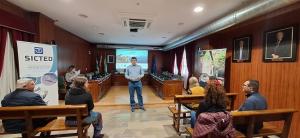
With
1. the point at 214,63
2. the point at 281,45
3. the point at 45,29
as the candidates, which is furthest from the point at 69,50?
the point at 281,45

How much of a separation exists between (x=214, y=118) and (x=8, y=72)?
3517mm

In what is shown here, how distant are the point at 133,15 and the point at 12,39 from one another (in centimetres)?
232

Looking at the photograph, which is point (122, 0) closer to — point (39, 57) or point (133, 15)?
point (133, 15)

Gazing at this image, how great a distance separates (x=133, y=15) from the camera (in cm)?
356

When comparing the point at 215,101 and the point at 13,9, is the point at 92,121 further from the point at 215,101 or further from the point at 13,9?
the point at 13,9

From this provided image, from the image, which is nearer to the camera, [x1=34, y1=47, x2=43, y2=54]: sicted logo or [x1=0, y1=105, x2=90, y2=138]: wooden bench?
[x1=0, y1=105, x2=90, y2=138]: wooden bench

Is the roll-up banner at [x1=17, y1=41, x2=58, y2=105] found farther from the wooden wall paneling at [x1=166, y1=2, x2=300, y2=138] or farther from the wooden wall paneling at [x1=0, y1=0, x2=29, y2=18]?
the wooden wall paneling at [x1=166, y1=2, x2=300, y2=138]

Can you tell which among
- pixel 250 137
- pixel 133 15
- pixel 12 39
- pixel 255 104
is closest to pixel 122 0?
pixel 133 15

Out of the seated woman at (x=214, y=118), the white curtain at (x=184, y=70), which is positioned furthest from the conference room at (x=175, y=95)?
the white curtain at (x=184, y=70)

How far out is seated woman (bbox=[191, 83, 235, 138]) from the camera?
5.39ft

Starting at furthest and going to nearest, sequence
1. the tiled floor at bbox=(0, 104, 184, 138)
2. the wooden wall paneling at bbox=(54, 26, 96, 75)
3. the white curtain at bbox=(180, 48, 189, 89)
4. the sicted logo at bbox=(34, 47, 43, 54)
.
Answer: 1. the white curtain at bbox=(180, 48, 189, 89)
2. the wooden wall paneling at bbox=(54, 26, 96, 75)
3. the sicted logo at bbox=(34, 47, 43, 54)
4. the tiled floor at bbox=(0, 104, 184, 138)

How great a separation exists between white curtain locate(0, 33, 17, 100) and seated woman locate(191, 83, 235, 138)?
328 cm

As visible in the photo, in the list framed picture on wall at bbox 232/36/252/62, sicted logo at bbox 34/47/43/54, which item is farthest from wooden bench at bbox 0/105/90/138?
framed picture on wall at bbox 232/36/252/62

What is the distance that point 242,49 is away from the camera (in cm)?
402
